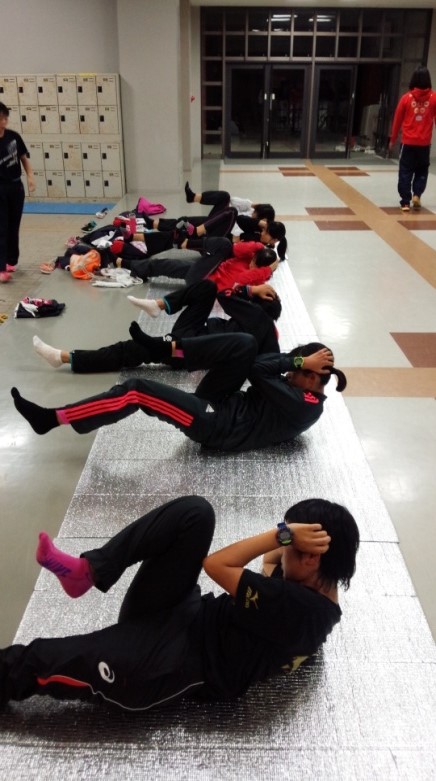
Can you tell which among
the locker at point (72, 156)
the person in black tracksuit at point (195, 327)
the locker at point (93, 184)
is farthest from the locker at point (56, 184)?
the person in black tracksuit at point (195, 327)

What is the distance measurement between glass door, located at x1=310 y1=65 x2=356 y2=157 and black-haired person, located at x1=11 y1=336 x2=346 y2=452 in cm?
1390

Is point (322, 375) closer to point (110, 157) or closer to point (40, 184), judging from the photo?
point (110, 157)

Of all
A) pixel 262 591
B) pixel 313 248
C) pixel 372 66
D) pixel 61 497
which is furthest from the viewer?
pixel 372 66

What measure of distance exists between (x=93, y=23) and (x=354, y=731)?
10719 mm

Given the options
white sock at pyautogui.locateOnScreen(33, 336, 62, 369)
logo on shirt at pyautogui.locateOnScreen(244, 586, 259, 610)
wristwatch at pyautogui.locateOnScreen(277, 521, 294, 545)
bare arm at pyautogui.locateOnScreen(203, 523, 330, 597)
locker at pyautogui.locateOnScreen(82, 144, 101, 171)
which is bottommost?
white sock at pyautogui.locateOnScreen(33, 336, 62, 369)

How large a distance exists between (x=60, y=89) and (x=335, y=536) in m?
9.87

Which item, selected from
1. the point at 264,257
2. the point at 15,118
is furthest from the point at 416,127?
the point at 15,118

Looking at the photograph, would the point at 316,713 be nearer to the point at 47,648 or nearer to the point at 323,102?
the point at 47,648

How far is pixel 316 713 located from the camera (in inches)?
72.1

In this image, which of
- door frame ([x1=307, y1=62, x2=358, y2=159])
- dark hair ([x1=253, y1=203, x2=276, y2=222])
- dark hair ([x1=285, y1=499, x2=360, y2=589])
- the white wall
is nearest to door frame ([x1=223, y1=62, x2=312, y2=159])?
door frame ([x1=307, y1=62, x2=358, y2=159])

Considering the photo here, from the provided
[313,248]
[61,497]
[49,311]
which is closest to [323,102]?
[313,248]

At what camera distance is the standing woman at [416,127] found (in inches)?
333

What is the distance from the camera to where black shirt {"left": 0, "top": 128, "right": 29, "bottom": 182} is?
5.70m

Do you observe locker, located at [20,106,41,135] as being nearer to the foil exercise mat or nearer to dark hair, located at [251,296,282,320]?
dark hair, located at [251,296,282,320]
